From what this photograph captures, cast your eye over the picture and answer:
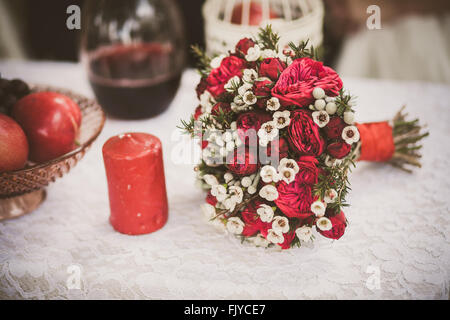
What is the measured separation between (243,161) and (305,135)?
10 centimetres

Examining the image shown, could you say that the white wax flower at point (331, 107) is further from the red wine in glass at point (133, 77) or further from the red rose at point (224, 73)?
the red wine in glass at point (133, 77)

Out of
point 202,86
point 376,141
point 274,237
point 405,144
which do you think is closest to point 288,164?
point 274,237

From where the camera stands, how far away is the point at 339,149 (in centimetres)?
62

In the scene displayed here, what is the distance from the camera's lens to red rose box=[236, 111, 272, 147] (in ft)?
2.02

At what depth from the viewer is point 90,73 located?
102 cm

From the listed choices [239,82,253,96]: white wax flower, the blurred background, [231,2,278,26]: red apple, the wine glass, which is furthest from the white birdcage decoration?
the blurred background

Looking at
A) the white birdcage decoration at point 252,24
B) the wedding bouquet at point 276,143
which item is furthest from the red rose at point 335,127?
the white birdcage decoration at point 252,24

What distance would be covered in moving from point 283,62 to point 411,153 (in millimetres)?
452

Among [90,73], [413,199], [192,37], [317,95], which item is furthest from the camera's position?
[192,37]

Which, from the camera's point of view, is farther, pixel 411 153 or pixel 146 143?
pixel 411 153

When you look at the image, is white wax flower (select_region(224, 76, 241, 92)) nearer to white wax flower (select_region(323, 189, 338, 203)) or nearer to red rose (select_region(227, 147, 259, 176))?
red rose (select_region(227, 147, 259, 176))

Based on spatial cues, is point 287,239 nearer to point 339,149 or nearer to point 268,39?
point 339,149

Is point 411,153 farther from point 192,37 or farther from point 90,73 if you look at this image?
point 192,37
